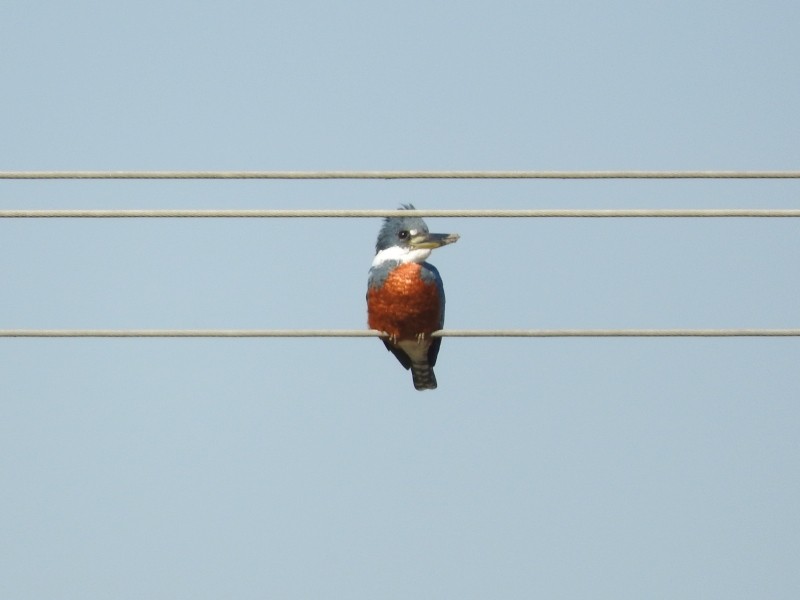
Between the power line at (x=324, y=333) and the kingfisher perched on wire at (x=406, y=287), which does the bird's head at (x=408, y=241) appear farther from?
the power line at (x=324, y=333)

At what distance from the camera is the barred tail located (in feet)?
36.0

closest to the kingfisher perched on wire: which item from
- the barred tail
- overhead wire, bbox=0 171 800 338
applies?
the barred tail

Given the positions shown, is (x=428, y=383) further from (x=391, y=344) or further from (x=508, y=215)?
(x=508, y=215)

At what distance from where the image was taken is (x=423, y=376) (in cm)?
1107

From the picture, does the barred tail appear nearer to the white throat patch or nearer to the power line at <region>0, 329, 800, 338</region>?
the white throat patch

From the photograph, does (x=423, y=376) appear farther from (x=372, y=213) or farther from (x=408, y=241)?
(x=372, y=213)

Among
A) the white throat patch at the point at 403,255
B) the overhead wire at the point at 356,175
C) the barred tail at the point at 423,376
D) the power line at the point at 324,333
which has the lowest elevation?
the power line at the point at 324,333

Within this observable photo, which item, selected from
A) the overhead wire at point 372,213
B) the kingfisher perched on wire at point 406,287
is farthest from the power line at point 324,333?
the kingfisher perched on wire at point 406,287

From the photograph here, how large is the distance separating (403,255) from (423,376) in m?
1.00

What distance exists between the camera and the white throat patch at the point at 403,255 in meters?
10.4

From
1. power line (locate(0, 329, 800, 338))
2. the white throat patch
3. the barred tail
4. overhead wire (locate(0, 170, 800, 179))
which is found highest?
the white throat patch

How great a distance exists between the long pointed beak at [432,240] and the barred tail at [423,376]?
2.98 ft

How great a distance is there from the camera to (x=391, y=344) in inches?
417

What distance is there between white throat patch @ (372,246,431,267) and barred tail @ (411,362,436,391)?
32.0 inches
